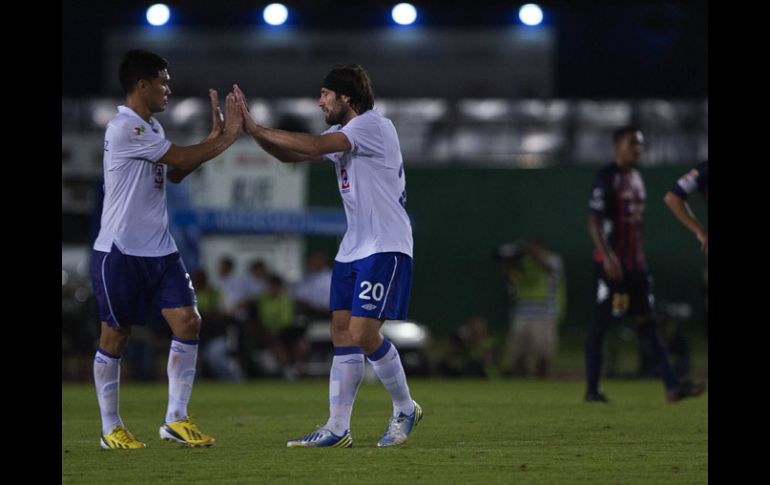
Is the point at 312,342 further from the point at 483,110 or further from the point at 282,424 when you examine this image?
the point at 483,110

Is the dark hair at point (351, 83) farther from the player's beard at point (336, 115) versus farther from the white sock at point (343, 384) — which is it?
the white sock at point (343, 384)

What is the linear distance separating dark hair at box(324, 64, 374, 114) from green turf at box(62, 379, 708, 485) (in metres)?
2.10

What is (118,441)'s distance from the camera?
8938 millimetres

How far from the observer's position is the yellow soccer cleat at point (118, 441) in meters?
8.94

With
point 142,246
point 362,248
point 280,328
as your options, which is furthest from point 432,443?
point 280,328

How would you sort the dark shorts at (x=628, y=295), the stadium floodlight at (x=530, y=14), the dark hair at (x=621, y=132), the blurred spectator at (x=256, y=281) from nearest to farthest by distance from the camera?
the dark shorts at (x=628, y=295)
the dark hair at (x=621, y=132)
the stadium floodlight at (x=530, y=14)
the blurred spectator at (x=256, y=281)

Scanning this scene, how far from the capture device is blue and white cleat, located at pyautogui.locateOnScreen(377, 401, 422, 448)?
29.6 ft

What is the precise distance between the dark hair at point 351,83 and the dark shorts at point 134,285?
1437 mm

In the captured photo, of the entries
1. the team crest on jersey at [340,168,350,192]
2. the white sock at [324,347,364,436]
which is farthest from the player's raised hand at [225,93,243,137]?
the white sock at [324,347,364,436]

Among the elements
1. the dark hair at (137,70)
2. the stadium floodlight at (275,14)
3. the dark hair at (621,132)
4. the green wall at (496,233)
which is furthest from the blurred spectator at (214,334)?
the dark hair at (137,70)

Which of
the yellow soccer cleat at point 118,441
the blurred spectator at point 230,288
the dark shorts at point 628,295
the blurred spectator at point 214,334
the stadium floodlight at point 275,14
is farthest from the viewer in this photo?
the blurred spectator at point 230,288

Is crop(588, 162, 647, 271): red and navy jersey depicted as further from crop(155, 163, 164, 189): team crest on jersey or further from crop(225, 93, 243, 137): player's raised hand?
crop(155, 163, 164, 189): team crest on jersey

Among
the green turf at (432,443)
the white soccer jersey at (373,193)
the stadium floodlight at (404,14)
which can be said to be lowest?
the green turf at (432,443)

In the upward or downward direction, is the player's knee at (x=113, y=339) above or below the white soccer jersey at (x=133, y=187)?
below
